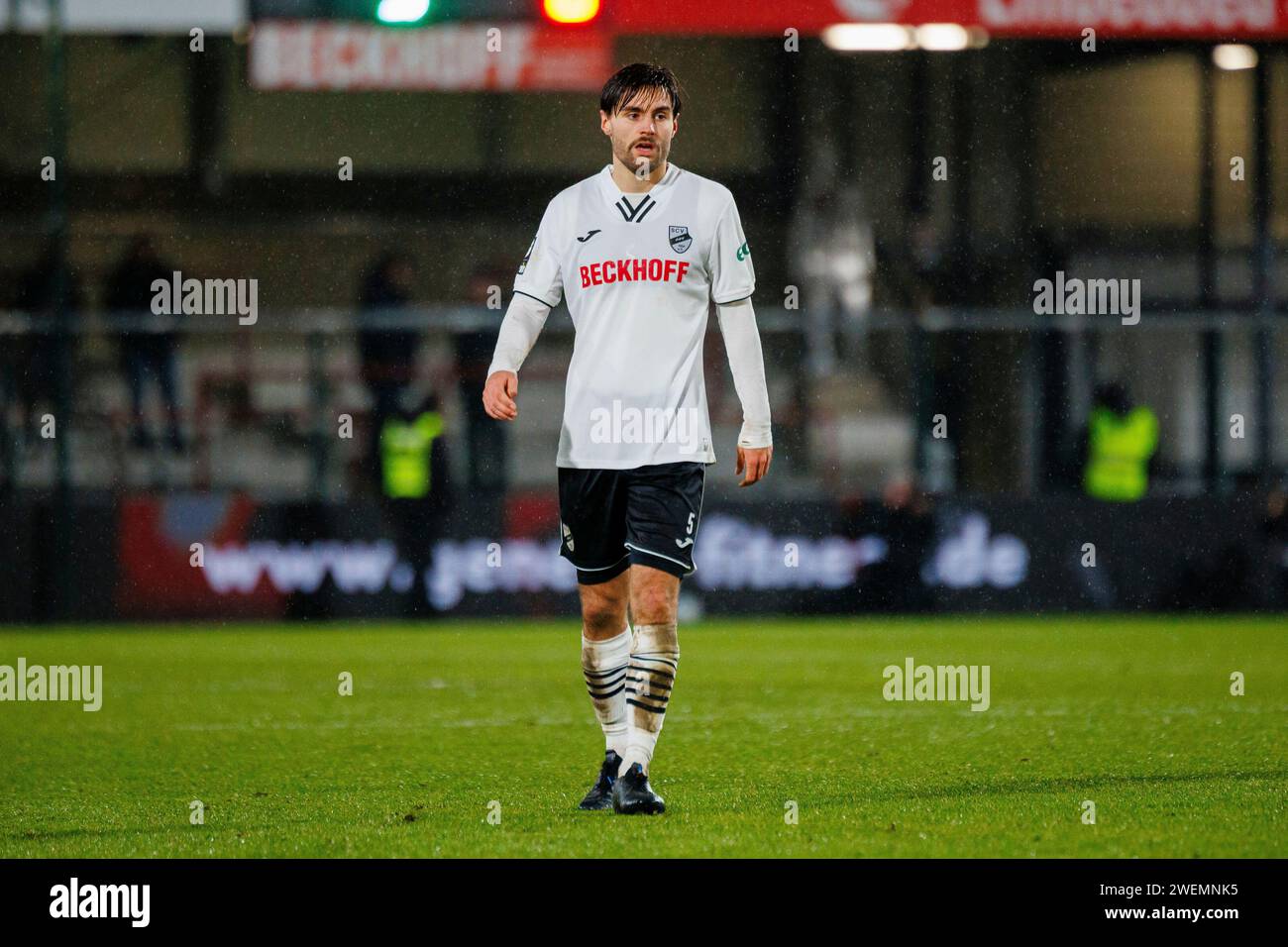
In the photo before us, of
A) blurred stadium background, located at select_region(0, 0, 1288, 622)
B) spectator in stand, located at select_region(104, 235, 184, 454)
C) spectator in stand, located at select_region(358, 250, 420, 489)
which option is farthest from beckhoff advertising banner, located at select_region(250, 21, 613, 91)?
spectator in stand, located at select_region(104, 235, 184, 454)

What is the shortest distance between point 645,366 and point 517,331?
38 cm

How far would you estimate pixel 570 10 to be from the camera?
13.9 metres

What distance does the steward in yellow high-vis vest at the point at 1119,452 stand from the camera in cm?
1441

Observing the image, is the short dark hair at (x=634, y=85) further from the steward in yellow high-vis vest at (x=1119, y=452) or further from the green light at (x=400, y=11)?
the steward in yellow high-vis vest at (x=1119, y=452)

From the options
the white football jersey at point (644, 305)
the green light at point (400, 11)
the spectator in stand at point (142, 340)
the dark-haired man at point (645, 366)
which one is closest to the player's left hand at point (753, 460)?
the dark-haired man at point (645, 366)

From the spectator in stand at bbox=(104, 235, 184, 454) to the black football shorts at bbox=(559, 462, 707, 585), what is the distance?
29.1 feet

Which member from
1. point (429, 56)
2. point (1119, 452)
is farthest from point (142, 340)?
point (1119, 452)

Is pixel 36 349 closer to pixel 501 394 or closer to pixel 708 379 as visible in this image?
pixel 708 379

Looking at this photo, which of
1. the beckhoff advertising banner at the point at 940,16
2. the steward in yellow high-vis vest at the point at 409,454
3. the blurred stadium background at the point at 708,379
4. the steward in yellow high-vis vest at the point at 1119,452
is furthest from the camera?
the steward in yellow high-vis vest at the point at 1119,452

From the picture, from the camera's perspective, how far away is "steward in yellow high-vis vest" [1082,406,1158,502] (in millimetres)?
14406

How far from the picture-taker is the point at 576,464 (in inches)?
215

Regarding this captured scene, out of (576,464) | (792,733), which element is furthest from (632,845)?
(792,733)

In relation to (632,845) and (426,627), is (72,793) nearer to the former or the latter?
(632,845)

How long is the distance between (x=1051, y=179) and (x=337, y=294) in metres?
6.91
